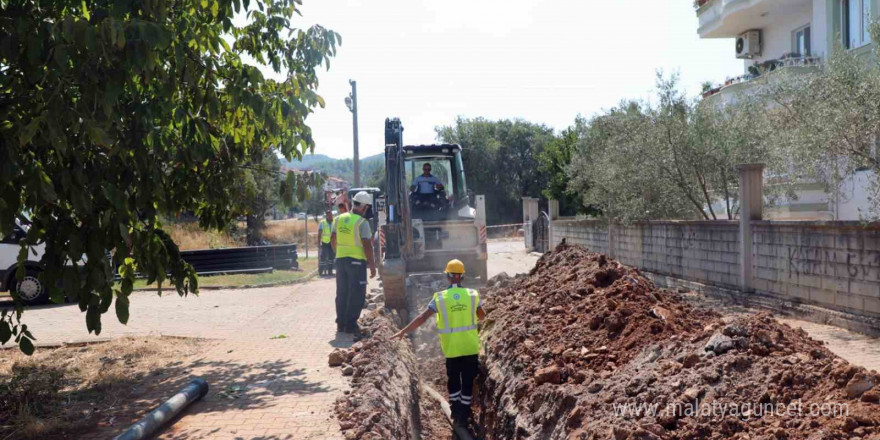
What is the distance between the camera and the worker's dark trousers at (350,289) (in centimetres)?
984

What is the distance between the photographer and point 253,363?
8.16 metres

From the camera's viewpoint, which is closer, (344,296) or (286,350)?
(286,350)

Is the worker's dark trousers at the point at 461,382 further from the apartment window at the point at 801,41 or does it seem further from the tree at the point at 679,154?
the apartment window at the point at 801,41

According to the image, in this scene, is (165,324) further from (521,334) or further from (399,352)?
(521,334)

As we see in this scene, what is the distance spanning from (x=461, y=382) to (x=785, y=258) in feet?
22.7

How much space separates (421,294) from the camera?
43.7 feet

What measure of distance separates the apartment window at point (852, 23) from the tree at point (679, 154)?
4.87 meters

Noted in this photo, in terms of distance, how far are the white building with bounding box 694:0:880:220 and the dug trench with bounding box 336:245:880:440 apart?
700cm

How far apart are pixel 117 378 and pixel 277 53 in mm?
3826

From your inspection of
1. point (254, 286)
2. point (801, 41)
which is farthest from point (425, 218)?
point (801, 41)

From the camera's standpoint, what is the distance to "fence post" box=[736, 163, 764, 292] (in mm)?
12586

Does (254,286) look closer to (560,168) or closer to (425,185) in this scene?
(425,185)

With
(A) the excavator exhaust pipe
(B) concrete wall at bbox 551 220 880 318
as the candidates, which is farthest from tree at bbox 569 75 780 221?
(A) the excavator exhaust pipe

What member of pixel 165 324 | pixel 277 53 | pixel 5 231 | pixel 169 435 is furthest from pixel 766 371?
pixel 165 324
